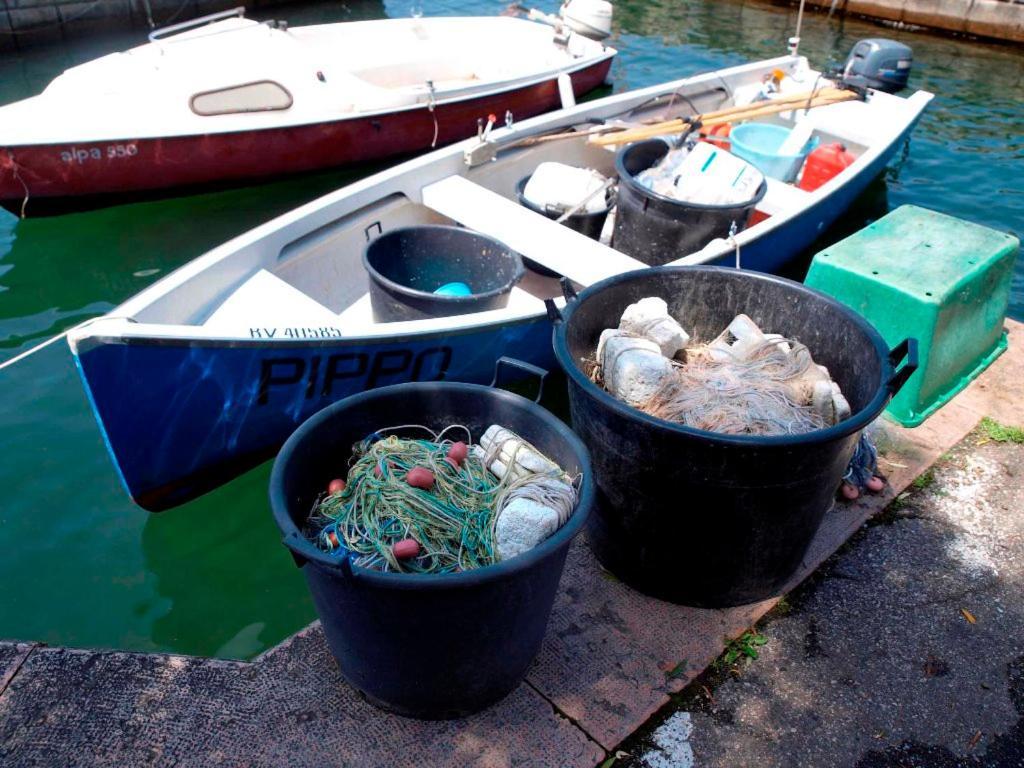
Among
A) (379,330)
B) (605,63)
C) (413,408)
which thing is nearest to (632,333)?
(413,408)

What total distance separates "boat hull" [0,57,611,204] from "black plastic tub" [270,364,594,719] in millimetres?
5224

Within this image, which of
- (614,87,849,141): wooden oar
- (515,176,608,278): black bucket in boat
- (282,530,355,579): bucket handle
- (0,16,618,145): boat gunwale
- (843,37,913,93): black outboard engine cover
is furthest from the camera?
(843,37,913,93): black outboard engine cover

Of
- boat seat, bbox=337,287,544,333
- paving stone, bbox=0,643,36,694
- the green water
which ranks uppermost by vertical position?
boat seat, bbox=337,287,544,333

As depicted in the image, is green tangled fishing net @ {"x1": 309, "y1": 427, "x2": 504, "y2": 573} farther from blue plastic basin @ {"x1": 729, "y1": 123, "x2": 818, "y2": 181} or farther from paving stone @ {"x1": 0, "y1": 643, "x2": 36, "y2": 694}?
blue plastic basin @ {"x1": 729, "y1": 123, "x2": 818, "y2": 181}

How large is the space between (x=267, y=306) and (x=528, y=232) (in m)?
1.74

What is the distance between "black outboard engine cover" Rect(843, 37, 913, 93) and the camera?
8.63 meters

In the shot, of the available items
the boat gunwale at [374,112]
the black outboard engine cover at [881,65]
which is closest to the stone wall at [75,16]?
the boat gunwale at [374,112]

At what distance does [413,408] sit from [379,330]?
1.12 metres

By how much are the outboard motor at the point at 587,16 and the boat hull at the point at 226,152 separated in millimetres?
2099

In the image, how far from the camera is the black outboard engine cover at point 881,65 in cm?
863

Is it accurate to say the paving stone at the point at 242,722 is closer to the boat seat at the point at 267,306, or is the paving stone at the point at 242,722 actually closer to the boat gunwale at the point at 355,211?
the boat gunwale at the point at 355,211

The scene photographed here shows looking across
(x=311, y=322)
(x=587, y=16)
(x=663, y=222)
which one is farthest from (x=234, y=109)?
(x=587, y=16)

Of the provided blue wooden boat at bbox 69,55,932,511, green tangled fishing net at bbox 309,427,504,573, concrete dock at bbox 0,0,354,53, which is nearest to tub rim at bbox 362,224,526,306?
blue wooden boat at bbox 69,55,932,511

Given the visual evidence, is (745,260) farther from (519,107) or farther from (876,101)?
(519,107)
